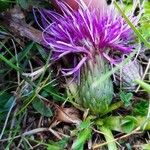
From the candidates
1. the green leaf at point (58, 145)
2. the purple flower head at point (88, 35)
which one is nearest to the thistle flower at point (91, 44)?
the purple flower head at point (88, 35)

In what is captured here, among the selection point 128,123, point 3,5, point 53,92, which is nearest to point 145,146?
point 128,123

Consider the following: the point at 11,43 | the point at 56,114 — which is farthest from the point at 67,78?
the point at 11,43

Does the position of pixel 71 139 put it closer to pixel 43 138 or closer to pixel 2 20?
pixel 43 138

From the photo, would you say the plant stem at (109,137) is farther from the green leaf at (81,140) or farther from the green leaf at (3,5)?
the green leaf at (3,5)

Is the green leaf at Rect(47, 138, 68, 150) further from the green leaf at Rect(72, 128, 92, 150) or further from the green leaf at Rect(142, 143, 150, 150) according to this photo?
the green leaf at Rect(142, 143, 150, 150)

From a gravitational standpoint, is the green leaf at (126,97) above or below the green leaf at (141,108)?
above

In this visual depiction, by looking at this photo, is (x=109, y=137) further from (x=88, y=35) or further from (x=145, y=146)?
(x=88, y=35)
